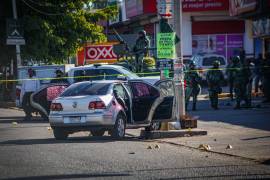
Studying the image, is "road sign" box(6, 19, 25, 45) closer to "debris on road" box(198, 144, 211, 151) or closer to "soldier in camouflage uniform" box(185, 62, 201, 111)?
"soldier in camouflage uniform" box(185, 62, 201, 111)

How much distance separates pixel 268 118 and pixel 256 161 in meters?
9.06

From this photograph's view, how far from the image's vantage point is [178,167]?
12.3 meters

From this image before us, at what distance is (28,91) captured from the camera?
25.7 metres

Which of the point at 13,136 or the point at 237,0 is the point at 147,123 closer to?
the point at 13,136

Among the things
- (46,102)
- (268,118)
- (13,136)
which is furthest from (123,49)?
(13,136)

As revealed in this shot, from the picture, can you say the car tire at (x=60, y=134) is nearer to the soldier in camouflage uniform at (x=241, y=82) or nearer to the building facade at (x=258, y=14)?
the soldier in camouflage uniform at (x=241, y=82)

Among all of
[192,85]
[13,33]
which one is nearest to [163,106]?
[192,85]

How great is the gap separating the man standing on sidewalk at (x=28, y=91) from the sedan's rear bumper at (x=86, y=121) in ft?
26.2

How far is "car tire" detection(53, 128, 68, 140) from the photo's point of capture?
17464 mm

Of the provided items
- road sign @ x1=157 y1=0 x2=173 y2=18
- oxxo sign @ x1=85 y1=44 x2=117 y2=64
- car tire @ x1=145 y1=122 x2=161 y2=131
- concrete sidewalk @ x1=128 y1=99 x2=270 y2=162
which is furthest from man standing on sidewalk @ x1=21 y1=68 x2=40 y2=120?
oxxo sign @ x1=85 y1=44 x2=117 y2=64

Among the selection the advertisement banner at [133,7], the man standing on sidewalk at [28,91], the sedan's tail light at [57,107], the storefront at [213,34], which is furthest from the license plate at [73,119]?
the advertisement banner at [133,7]

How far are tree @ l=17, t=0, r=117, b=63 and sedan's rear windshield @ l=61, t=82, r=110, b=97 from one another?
1784 cm

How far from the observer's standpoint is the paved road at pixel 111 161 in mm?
11438

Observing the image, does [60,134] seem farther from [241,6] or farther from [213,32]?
[213,32]
